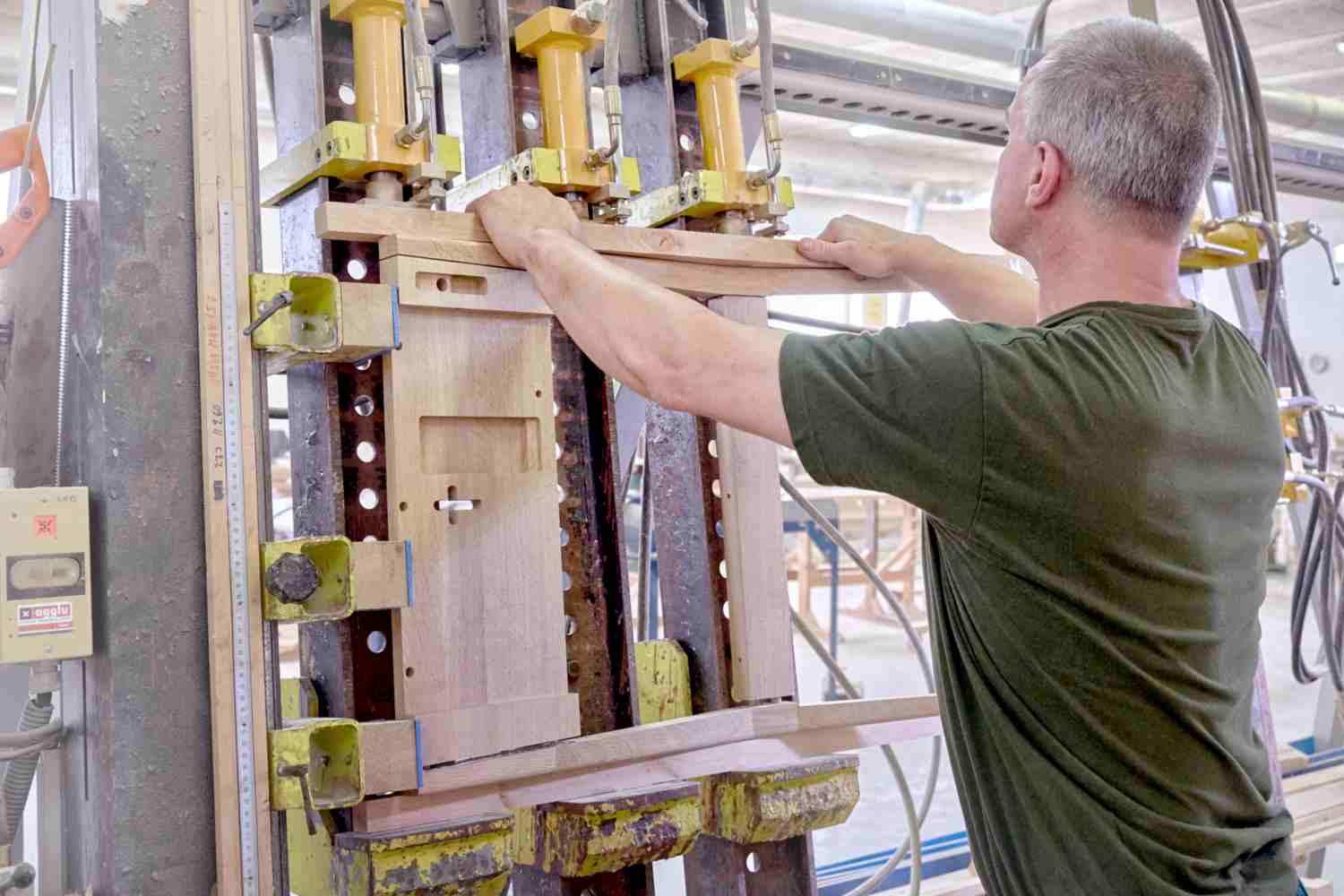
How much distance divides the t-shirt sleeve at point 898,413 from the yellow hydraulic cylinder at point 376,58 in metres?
0.59

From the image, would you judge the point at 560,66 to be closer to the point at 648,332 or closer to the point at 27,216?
the point at 648,332

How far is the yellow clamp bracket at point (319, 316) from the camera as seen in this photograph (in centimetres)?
143

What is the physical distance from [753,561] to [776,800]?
34 centimetres

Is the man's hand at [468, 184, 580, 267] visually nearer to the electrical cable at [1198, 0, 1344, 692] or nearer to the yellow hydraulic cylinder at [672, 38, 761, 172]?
the yellow hydraulic cylinder at [672, 38, 761, 172]

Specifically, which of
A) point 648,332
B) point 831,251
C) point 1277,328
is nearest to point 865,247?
point 831,251

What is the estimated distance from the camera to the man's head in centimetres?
142

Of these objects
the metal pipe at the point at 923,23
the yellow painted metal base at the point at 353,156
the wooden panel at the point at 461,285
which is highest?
the metal pipe at the point at 923,23

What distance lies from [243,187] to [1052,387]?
92cm

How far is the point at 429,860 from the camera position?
1.43 m

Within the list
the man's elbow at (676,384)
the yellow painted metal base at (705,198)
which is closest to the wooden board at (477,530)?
the man's elbow at (676,384)

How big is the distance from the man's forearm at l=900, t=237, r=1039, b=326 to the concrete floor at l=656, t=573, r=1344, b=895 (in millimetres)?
1550

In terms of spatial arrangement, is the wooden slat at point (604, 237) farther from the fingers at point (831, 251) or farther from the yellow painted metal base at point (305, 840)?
the yellow painted metal base at point (305, 840)

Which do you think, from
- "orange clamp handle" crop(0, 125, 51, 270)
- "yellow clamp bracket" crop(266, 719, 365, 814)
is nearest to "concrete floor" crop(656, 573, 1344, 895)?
"yellow clamp bracket" crop(266, 719, 365, 814)

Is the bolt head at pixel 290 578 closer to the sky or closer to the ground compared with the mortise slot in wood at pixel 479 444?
closer to the ground
